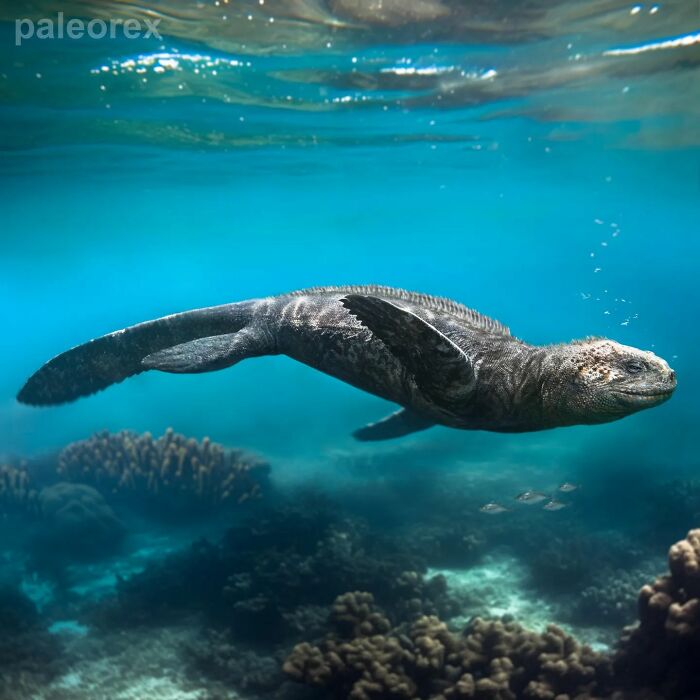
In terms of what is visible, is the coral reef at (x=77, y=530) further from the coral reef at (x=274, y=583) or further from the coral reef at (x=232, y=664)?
the coral reef at (x=232, y=664)

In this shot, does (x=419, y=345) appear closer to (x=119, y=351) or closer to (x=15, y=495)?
(x=119, y=351)

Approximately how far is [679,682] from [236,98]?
15.7 meters

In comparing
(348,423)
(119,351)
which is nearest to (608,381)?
(119,351)

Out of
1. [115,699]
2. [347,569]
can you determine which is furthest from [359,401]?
[115,699]

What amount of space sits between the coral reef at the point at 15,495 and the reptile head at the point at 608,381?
12.8m

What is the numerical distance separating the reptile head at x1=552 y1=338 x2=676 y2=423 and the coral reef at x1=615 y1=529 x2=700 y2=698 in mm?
2265

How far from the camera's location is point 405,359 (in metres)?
4.36

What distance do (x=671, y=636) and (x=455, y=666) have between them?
7.34 ft

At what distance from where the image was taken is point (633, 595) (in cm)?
896

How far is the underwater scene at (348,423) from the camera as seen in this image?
5410mm

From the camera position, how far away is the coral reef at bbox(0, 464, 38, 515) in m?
12.7

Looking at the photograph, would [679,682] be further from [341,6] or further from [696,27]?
[696,27]
